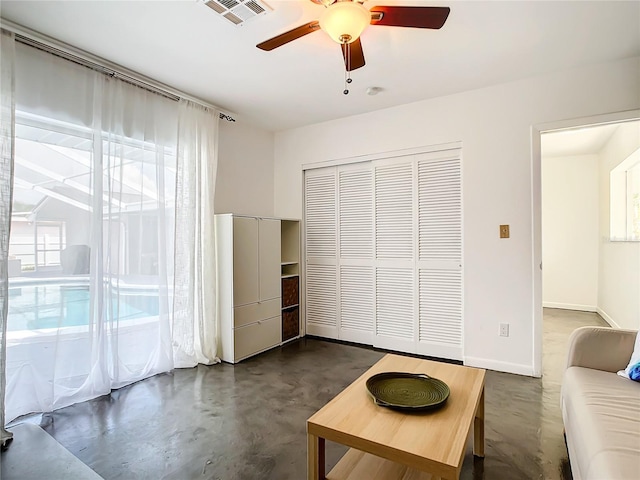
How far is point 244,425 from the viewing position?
226cm

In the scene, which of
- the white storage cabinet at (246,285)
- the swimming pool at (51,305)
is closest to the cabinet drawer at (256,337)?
the white storage cabinet at (246,285)

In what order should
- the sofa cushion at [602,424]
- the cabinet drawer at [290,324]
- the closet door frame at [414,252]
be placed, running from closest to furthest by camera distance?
the sofa cushion at [602,424] < the closet door frame at [414,252] < the cabinet drawer at [290,324]

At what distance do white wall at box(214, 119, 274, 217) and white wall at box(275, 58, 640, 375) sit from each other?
1.33 m

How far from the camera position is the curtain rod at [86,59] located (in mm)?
2244

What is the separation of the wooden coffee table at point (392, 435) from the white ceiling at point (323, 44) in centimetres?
219

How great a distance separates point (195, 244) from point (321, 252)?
155 centimetres

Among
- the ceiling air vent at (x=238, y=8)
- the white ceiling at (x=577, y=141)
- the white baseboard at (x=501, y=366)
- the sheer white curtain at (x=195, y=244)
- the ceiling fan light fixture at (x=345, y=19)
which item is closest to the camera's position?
the ceiling fan light fixture at (x=345, y=19)

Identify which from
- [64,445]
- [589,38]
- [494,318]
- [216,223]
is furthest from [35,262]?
[589,38]

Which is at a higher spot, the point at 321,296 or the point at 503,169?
the point at 503,169

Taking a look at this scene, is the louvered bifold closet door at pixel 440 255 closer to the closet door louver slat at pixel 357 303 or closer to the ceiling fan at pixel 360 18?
the closet door louver slat at pixel 357 303

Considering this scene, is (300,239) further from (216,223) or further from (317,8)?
(317,8)

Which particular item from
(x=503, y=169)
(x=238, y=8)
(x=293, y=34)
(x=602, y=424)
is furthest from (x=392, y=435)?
(x=503, y=169)

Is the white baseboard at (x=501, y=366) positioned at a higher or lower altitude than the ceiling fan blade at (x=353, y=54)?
lower

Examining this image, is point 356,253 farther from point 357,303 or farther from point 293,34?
point 293,34
